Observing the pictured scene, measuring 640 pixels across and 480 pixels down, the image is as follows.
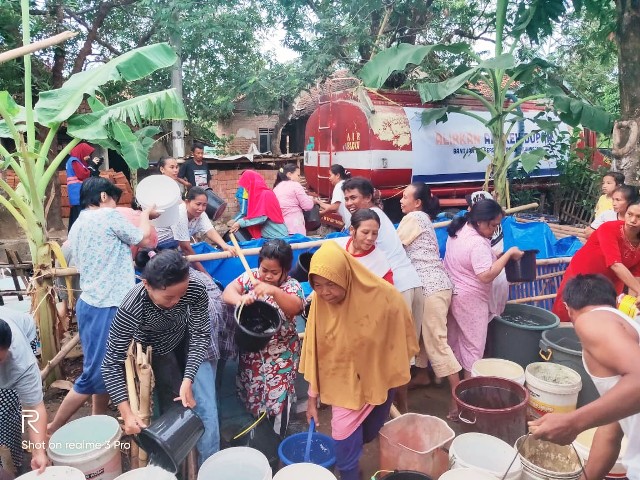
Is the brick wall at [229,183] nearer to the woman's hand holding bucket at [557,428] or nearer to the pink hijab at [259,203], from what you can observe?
the pink hijab at [259,203]

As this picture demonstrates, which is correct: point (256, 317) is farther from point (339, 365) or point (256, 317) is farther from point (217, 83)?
point (217, 83)

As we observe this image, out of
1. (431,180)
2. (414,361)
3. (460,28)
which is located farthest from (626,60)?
(460,28)

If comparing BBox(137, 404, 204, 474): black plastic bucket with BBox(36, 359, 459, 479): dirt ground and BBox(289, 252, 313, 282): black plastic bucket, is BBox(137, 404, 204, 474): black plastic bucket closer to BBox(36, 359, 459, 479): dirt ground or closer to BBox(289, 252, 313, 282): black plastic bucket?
BBox(36, 359, 459, 479): dirt ground

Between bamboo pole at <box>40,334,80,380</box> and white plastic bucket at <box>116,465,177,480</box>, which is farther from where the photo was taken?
bamboo pole at <box>40,334,80,380</box>

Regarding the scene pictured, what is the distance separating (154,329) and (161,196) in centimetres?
156

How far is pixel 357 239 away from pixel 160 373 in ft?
4.80

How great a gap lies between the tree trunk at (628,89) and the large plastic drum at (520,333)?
2.21 metres

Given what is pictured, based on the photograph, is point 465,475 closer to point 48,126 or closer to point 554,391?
point 554,391

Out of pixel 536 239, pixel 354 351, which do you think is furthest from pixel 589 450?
pixel 536 239

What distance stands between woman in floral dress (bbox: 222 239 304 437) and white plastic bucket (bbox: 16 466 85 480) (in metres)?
1.00

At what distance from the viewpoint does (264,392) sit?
2801 millimetres

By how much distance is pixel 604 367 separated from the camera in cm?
165

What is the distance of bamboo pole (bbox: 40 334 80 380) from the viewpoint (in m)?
3.56

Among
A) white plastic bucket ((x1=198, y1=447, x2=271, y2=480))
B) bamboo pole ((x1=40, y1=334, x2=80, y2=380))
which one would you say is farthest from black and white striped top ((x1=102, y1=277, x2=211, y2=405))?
bamboo pole ((x1=40, y1=334, x2=80, y2=380))
